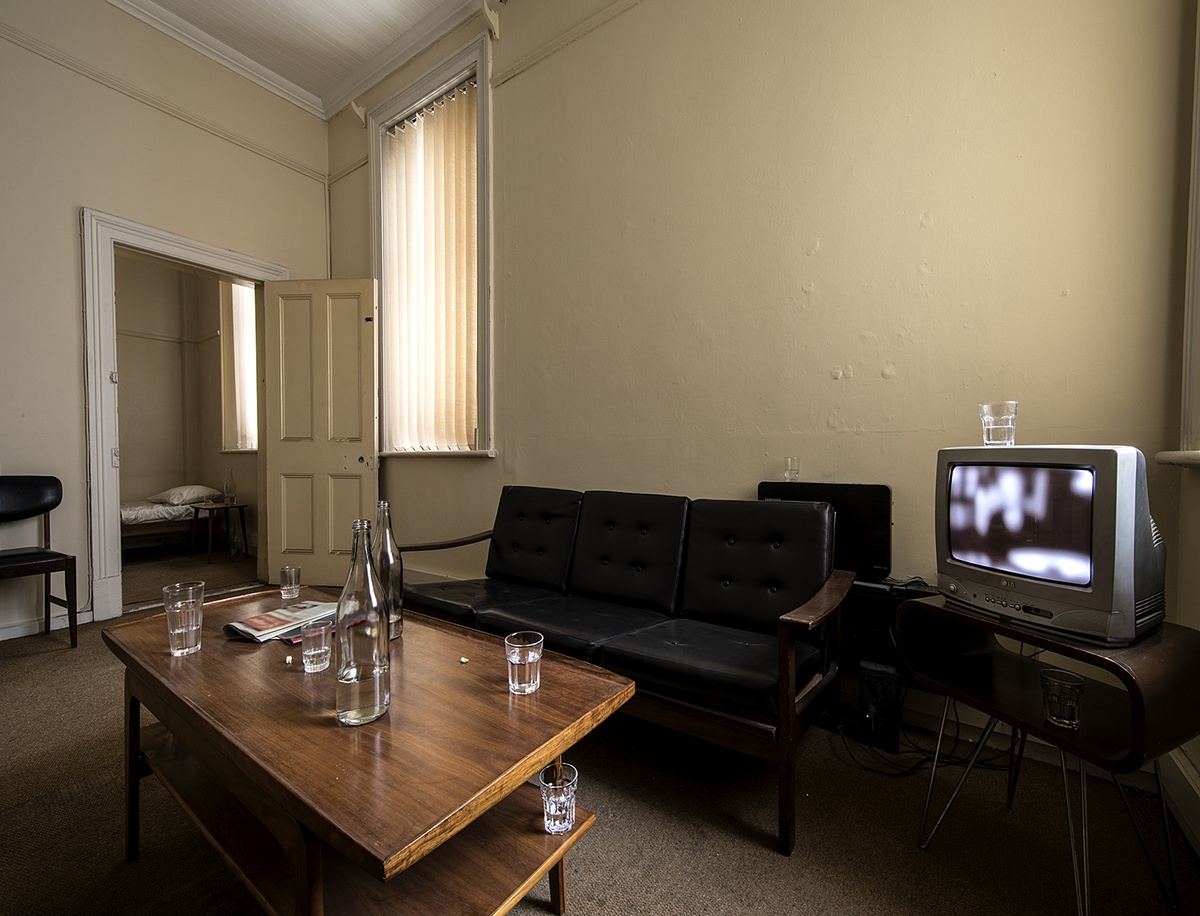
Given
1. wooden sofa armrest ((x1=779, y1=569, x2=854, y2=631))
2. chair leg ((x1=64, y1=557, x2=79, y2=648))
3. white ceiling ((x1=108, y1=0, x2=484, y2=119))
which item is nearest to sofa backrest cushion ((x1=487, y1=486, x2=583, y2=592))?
wooden sofa armrest ((x1=779, y1=569, x2=854, y2=631))

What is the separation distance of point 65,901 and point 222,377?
19.8 feet

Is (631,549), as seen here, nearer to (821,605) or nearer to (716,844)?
(821,605)

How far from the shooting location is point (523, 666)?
45.6 inches

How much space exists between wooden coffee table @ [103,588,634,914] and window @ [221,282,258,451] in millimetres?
5205

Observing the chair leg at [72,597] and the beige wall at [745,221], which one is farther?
the chair leg at [72,597]

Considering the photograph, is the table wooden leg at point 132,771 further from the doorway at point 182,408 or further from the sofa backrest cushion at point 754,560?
the doorway at point 182,408

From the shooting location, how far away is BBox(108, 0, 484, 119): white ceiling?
3.56 metres

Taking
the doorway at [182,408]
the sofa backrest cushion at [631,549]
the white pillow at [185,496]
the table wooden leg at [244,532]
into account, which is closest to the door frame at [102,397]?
the doorway at [182,408]

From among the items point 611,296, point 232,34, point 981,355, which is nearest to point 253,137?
point 232,34

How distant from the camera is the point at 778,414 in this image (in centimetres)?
236

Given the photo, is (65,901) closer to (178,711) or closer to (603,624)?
(178,711)

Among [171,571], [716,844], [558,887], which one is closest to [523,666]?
[558,887]

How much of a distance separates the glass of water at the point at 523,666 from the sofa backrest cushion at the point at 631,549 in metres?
1.06

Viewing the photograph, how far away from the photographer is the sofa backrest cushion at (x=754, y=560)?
6.23ft
